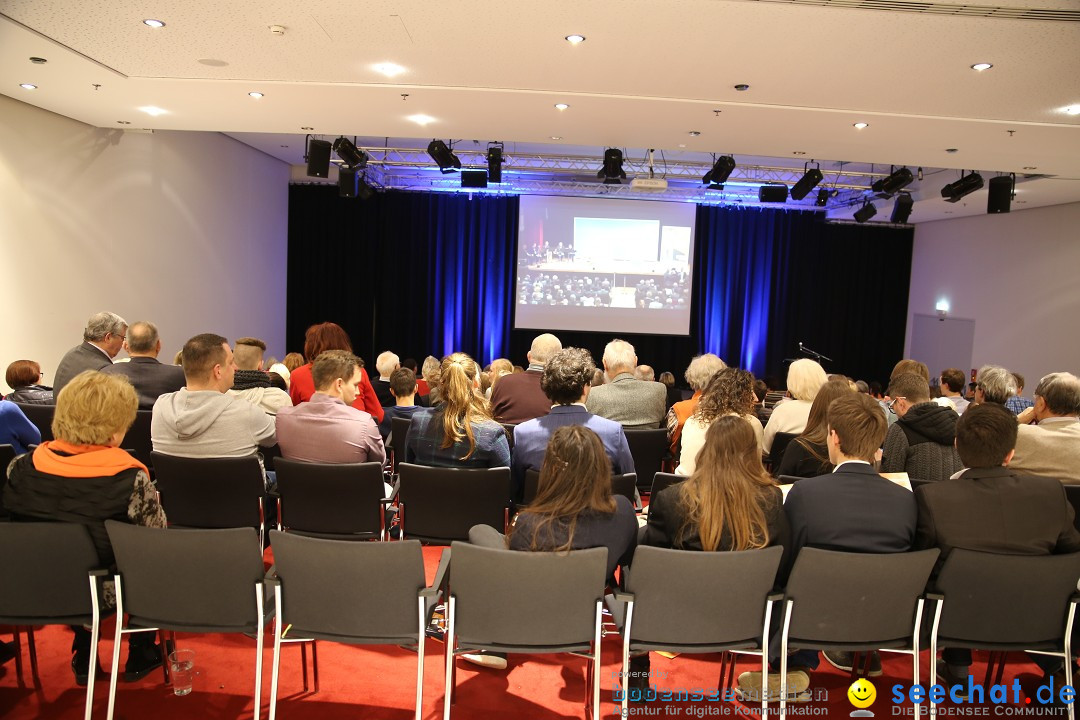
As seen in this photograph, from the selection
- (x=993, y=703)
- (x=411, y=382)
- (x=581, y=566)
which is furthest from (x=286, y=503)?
(x=993, y=703)

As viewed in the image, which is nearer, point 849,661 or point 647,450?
point 849,661

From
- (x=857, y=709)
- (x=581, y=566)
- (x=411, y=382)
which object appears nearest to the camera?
(x=581, y=566)

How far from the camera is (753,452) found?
2.56 m

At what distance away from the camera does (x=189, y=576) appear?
2.45 m

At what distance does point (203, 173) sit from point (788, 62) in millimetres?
7456

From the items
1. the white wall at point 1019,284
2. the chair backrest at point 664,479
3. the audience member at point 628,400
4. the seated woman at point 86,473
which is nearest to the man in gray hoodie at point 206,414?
the seated woman at point 86,473

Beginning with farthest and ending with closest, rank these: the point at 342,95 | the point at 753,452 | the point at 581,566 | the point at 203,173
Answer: the point at 203,173 < the point at 342,95 < the point at 753,452 < the point at 581,566

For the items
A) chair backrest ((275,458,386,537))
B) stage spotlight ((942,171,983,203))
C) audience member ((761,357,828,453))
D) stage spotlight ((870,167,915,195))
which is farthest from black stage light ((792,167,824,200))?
chair backrest ((275,458,386,537))

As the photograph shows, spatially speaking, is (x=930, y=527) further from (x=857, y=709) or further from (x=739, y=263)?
(x=739, y=263)

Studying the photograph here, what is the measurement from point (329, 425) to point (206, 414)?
0.58 m

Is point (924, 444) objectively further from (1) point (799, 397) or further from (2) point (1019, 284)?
(2) point (1019, 284)

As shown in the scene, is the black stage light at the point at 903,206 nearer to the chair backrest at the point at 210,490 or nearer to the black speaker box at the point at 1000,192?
the black speaker box at the point at 1000,192

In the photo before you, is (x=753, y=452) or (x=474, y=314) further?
(x=474, y=314)

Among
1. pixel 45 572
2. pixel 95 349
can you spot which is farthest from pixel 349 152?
pixel 45 572
